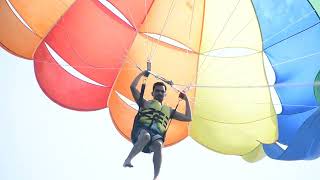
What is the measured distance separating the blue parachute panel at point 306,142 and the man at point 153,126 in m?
1.35

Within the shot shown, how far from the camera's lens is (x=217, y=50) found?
6.10 meters

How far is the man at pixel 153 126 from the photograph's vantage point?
4719 millimetres

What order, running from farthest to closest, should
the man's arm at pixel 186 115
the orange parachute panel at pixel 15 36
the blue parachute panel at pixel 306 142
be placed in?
the blue parachute panel at pixel 306 142
the orange parachute panel at pixel 15 36
the man's arm at pixel 186 115

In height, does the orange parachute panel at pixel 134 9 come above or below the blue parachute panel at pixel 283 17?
below

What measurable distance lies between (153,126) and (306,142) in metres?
1.75

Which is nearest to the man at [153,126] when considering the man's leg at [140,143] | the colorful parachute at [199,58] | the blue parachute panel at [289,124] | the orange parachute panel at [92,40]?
the man's leg at [140,143]

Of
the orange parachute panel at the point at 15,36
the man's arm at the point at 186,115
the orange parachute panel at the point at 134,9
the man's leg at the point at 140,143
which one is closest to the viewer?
the man's leg at the point at 140,143

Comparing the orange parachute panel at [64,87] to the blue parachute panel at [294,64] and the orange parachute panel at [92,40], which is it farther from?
the blue parachute panel at [294,64]

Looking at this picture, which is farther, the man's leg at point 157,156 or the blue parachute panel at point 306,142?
the blue parachute panel at point 306,142

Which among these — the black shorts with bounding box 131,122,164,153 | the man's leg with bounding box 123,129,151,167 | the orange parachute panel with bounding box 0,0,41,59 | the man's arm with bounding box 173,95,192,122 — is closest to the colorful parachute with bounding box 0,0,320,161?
the orange parachute panel with bounding box 0,0,41,59

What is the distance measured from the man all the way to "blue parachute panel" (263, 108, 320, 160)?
1.35 meters

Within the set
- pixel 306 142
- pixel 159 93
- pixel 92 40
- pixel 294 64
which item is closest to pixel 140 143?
pixel 159 93

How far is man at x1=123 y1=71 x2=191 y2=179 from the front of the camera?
4.72 meters

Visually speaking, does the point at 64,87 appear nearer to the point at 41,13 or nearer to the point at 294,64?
the point at 41,13
